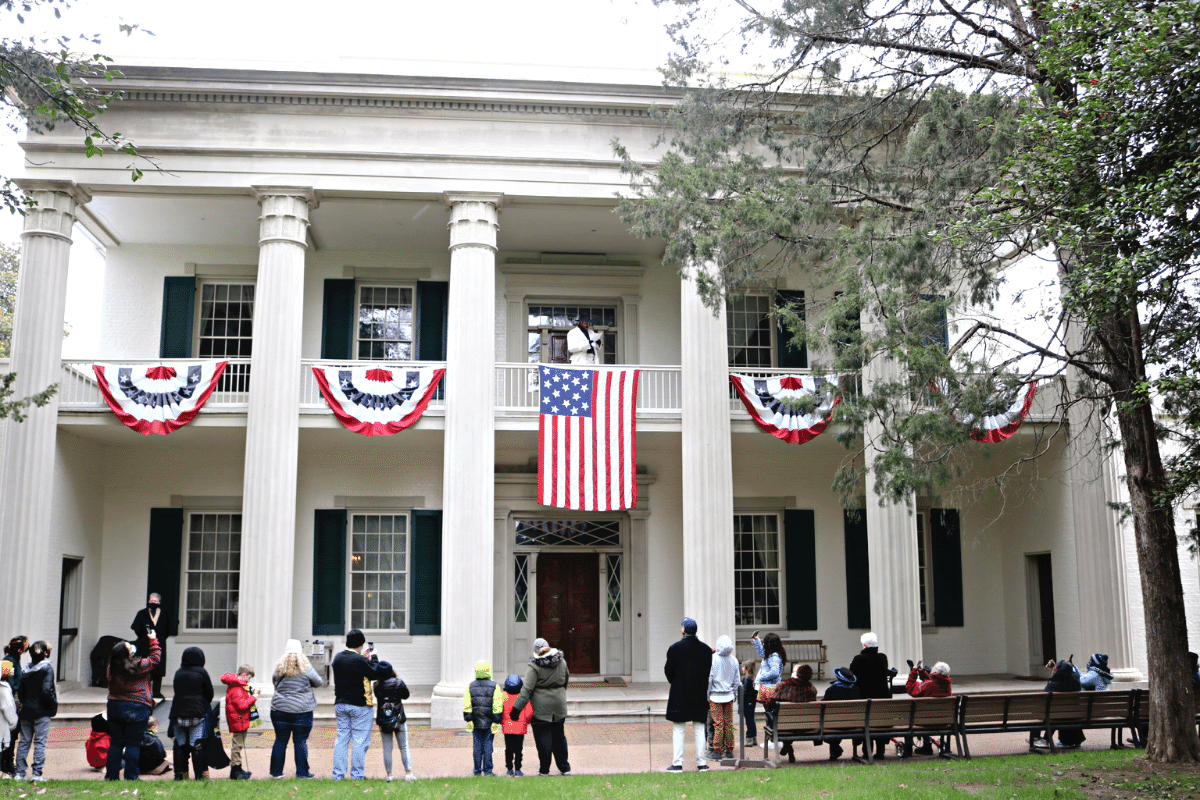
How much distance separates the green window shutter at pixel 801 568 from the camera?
770 inches

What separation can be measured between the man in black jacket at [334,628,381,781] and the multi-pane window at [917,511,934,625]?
12536 millimetres

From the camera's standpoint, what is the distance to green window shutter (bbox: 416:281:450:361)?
64.5 ft

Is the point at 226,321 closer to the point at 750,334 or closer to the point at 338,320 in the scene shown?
the point at 338,320

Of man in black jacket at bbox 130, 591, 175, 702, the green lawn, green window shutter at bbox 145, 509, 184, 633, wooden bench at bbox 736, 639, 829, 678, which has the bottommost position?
the green lawn

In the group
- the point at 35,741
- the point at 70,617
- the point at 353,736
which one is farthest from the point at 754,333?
the point at 35,741

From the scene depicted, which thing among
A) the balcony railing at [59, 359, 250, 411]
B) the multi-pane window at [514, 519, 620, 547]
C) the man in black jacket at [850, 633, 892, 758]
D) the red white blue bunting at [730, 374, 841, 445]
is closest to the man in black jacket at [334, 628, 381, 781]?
the man in black jacket at [850, 633, 892, 758]

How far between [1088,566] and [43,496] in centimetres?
1697

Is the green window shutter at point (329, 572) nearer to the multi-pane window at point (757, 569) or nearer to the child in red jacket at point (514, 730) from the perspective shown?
the multi-pane window at point (757, 569)

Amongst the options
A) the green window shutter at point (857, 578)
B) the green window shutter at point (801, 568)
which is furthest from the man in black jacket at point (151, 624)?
the green window shutter at point (857, 578)

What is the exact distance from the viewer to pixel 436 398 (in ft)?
59.3

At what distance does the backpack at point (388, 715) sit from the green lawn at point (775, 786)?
1.79ft

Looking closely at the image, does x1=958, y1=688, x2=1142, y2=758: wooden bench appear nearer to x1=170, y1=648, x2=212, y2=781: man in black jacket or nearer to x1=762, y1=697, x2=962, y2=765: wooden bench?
x1=762, y1=697, x2=962, y2=765: wooden bench

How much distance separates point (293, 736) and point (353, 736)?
0.61 m

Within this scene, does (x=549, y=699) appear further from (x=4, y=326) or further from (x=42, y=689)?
(x=4, y=326)
